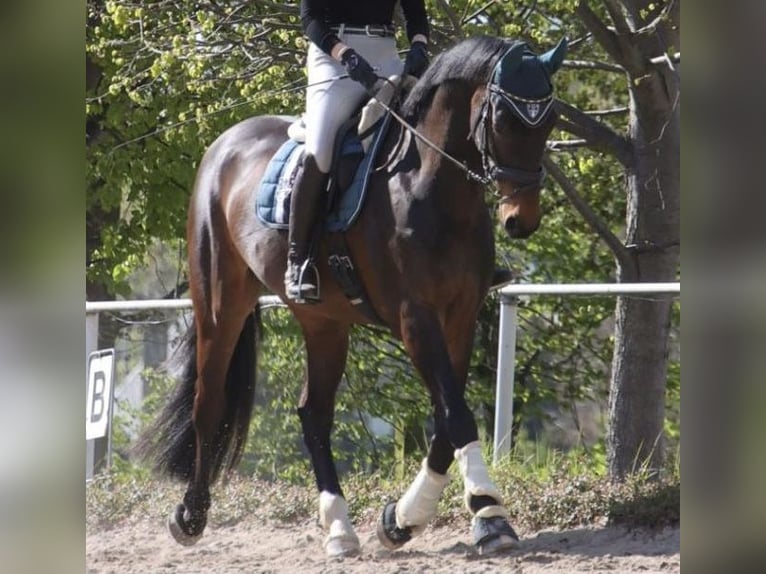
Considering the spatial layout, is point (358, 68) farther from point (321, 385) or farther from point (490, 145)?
point (321, 385)

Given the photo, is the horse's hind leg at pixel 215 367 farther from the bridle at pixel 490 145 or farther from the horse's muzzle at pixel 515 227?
the horse's muzzle at pixel 515 227

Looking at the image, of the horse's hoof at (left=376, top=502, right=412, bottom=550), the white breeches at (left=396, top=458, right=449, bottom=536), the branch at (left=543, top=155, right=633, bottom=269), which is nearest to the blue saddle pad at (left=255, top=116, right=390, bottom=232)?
the white breeches at (left=396, top=458, right=449, bottom=536)

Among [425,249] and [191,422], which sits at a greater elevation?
[425,249]

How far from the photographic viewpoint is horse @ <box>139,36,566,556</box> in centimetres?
507

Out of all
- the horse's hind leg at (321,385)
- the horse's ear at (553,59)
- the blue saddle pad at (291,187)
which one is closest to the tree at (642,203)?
the horse's hind leg at (321,385)

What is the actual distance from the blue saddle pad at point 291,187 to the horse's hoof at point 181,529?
1.72 metres

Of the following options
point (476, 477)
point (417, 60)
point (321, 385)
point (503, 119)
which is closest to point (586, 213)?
point (321, 385)

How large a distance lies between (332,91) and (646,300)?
2.53 m

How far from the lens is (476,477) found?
5.15 meters

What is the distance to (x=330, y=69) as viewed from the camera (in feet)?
19.7
